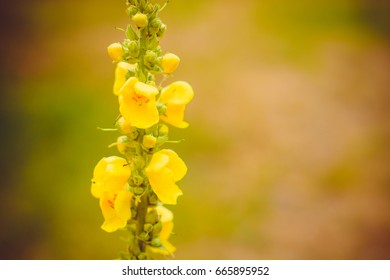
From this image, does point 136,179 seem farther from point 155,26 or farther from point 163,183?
point 155,26

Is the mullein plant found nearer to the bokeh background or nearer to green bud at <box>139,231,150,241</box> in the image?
green bud at <box>139,231,150,241</box>

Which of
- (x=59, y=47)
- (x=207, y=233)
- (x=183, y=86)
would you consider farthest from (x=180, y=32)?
(x=183, y=86)

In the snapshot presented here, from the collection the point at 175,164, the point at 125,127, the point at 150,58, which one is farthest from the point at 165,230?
the point at 150,58

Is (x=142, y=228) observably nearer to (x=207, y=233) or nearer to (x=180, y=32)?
(x=207, y=233)

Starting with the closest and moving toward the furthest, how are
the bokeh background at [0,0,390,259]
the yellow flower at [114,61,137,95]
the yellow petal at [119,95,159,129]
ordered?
the yellow petal at [119,95,159,129], the yellow flower at [114,61,137,95], the bokeh background at [0,0,390,259]

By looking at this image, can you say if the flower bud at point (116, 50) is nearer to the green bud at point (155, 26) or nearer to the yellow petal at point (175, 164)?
the green bud at point (155, 26)

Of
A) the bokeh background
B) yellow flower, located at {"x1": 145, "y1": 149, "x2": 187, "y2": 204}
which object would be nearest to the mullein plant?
yellow flower, located at {"x1": 145, "y1": 149, "x2": 187, "y2": 204}
